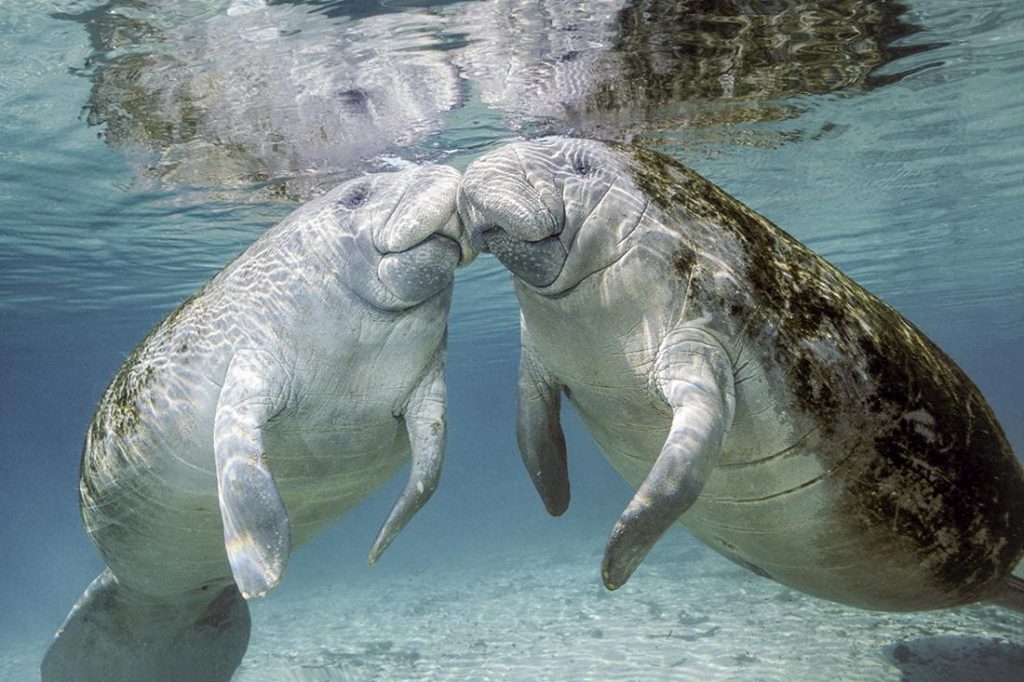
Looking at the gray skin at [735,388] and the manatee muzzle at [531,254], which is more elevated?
the manatee muzzle at [531,254]

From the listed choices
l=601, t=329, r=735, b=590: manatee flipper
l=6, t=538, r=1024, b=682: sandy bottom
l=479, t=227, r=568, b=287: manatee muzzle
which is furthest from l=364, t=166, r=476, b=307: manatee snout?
l=6, t=538, r=1024, b=682: sandy bottom

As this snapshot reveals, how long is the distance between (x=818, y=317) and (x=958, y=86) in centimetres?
939

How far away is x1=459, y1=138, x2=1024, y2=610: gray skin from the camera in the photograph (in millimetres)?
3141

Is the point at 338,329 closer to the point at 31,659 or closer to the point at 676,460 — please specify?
the point at 676,460

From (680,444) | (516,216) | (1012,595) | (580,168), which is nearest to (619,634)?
(1012,595)

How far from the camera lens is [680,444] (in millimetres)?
2904

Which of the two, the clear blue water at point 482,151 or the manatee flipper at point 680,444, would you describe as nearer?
the manatee flipper at point 680,444

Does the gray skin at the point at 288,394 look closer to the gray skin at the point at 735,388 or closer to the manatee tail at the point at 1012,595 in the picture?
the gray skin at the point at 735,388

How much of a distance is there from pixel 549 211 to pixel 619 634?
8.94 metres

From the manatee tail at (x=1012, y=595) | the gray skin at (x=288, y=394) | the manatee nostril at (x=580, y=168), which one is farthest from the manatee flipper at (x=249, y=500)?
the manatee tail at (x=1012, y=595)

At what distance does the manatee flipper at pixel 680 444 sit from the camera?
2879 mm

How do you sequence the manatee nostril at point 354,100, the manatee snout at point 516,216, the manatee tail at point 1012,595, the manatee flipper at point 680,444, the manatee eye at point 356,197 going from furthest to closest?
1. the manatee nostril at point 354,100
2. the manatee tail at point 1012,595
3. the manatee eye at point 356,197
4. the manatee snout at point 516,216
5. the manatee flipper at point 680,444

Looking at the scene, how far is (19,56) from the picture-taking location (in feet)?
25.0

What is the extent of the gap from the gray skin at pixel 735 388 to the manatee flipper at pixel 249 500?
4.25ft
